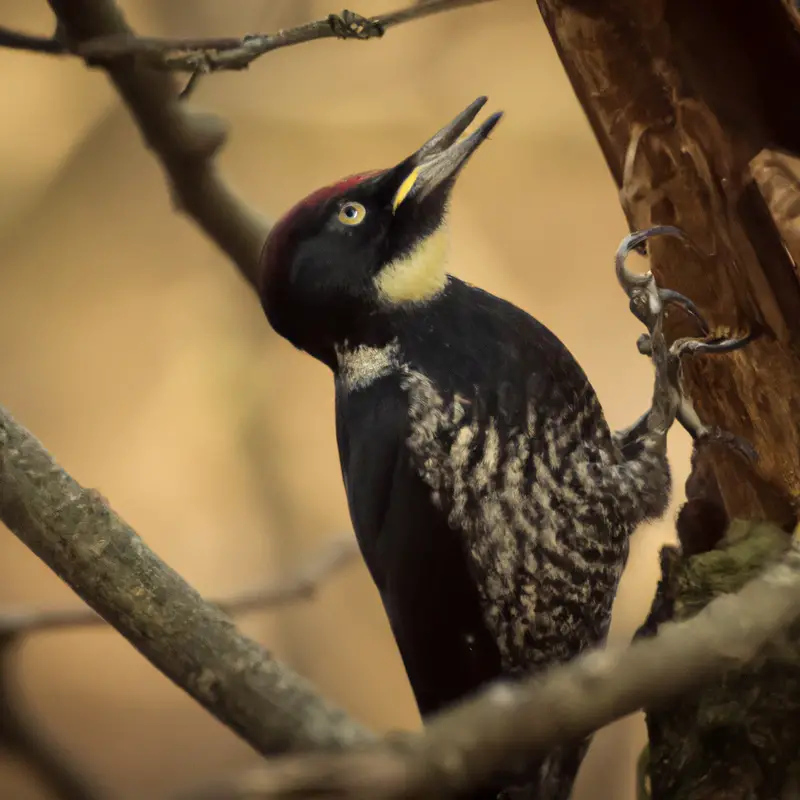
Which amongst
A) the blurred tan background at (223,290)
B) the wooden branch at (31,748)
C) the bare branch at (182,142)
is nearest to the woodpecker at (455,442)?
the bare branch at (182,142)

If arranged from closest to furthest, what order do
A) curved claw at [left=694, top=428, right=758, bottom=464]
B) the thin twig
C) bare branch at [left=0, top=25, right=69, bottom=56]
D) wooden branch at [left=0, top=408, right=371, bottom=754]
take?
wooden branch at [left=0, top=408, right=371, bottom=754] < curved claw at [left=694, top=428, right=758, bottom=464] < bare branch at [left=0, top=25, right=69, bottom=56] < the thin twig

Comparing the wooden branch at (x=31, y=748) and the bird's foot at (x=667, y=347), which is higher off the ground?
the bird's foot at (x=667, y=347)

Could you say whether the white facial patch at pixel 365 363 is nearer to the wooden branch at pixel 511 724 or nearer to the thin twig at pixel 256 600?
the thin twig at pixel 256 600

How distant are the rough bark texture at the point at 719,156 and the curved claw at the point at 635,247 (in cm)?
1

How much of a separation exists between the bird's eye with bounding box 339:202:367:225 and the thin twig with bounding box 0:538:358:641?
1.79 feet

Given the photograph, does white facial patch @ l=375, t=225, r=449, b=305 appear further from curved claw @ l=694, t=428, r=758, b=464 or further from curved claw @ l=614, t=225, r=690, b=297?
curved claw @ l=694, t=428, r=758, b=464

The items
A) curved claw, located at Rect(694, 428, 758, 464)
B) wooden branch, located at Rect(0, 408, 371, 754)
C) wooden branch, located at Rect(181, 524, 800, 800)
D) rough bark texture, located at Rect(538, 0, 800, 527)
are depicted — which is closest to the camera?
wooden branch, located at Rect(181, 524, 800, 800)

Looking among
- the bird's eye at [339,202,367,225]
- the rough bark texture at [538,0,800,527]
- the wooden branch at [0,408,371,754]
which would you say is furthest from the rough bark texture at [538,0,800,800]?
the wooden branch at [0,408,371,754]

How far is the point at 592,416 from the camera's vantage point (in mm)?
1086

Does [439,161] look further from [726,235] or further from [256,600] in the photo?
[256,600]

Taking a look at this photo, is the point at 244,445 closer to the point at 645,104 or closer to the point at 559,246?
the point at 559,246

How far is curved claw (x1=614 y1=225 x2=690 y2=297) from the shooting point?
3.19 feet

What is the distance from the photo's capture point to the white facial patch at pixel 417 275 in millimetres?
1080

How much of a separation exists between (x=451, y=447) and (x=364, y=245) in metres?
0.25
